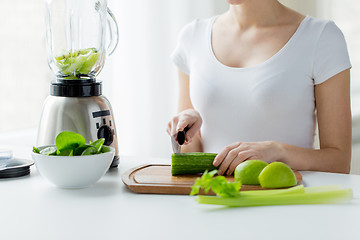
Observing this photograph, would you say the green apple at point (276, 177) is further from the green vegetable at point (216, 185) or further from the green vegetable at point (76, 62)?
the green vegetable at point (76, 62)

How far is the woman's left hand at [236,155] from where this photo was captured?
134cm

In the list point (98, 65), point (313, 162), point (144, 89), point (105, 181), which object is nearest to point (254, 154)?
point (313, 162)

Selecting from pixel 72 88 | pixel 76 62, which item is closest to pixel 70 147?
pixel 72 88

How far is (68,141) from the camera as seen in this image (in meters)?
1.26

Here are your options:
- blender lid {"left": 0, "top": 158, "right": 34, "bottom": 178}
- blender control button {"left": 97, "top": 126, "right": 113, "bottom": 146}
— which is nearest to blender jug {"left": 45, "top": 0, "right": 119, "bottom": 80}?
blender control button {"left": 97, "top": 126, "right": 113, "bottom": 146}

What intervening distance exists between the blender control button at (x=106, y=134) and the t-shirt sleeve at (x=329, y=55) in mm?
717

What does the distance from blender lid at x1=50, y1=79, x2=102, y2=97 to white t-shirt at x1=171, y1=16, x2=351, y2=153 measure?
0.59 metres

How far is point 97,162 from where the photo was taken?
49.2 inches

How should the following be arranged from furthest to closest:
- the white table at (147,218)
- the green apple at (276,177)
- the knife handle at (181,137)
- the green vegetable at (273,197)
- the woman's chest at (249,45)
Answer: the woman's chest at (249,45) → the knife handle at (181,137) → the green apple at (276,177) → the green vegetable at (273,197) → the white table at (147,218)

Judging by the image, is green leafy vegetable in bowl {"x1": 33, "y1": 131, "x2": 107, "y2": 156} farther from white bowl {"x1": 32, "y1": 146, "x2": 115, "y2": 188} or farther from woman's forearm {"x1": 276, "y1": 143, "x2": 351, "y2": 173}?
woman's forearm {"x1": 276, "y1": 143, "x2": 351, "y2": 173}

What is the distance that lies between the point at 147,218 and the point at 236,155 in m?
0.38

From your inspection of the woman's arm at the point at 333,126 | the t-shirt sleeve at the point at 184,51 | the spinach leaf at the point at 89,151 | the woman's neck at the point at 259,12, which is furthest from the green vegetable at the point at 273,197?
the t-shirt sleeve at the point at 184,51

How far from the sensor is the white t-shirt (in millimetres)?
1742

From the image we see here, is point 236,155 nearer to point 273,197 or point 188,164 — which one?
point 188,164
